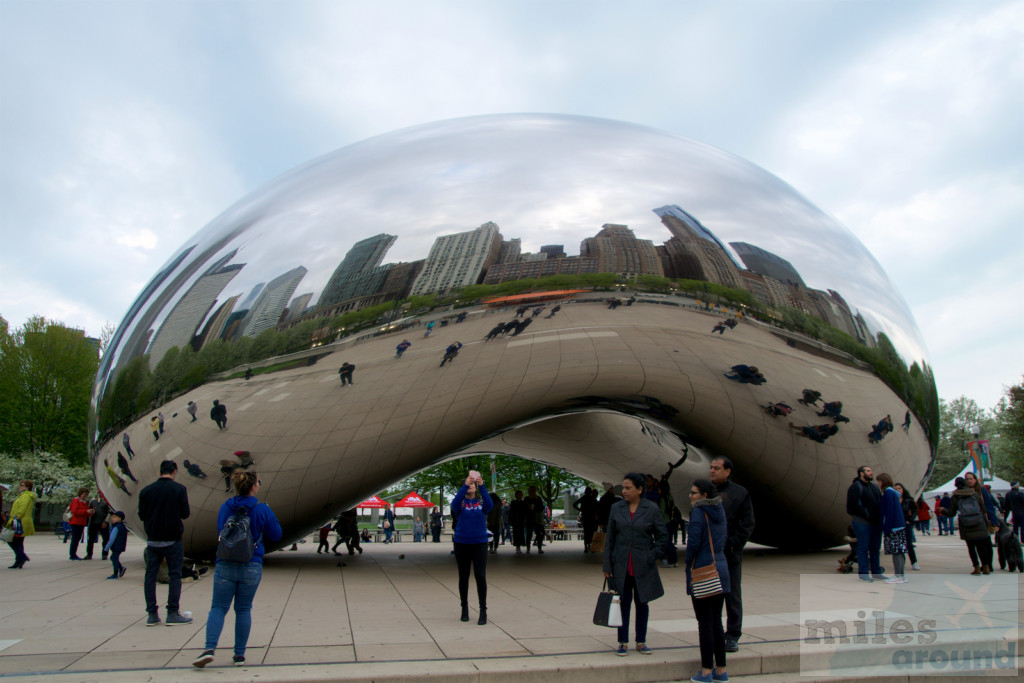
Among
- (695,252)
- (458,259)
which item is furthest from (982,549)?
(458,259)

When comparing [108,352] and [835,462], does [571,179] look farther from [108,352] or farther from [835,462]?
[108,352]

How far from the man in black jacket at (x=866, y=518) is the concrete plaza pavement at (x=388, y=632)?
301 millimetres

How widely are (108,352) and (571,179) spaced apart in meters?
6.29

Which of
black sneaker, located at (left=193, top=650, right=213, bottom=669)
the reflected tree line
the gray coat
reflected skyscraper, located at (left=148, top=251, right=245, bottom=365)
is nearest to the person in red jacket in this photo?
the reflected tree line

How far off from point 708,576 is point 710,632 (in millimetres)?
335

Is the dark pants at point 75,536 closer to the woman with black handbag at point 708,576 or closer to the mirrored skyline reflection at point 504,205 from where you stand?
the mirrored skyline reflection at point 504,205

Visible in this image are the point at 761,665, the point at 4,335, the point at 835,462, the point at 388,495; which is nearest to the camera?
the point at 761,665

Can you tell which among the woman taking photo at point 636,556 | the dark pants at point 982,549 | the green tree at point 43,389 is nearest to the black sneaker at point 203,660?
the woman taking photo at point 636,556

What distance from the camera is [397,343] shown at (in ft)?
22.9

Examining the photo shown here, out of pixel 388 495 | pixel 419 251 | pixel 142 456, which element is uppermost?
pixel 419 251

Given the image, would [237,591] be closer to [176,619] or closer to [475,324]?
[176,619]

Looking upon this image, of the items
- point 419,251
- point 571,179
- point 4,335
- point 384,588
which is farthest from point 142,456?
point 4,335

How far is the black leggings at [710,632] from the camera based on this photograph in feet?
13.5

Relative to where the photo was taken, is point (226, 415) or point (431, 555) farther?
point (431, 555)
